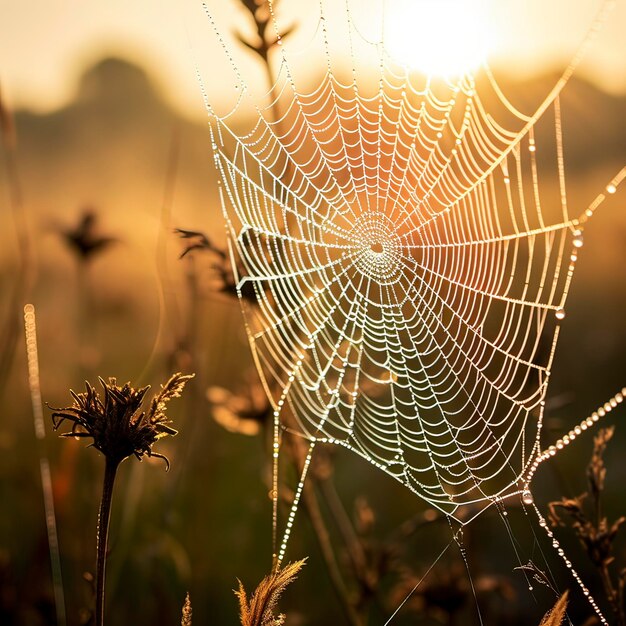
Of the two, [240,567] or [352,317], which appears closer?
[352,317]

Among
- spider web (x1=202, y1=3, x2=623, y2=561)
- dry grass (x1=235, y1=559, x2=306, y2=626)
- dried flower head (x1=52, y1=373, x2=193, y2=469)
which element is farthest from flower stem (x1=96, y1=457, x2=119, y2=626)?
spider web (x1=202, y1=3, x2=623, y2=561)

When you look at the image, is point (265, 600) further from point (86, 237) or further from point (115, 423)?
point (86, 237)

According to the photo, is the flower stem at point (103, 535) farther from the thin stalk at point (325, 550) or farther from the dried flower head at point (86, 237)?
the dried flower head at point (86, 237)

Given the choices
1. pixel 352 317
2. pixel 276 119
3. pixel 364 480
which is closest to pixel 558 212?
pixel 352 317

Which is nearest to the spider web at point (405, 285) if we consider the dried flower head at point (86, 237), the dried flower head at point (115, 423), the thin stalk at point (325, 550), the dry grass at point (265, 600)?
the thin stalk at point (325, 550)

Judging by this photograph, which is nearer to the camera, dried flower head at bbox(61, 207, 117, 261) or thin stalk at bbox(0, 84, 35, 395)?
thin stalk at bbox(0, 84, 35, 395)

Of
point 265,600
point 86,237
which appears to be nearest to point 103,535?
point 265,600

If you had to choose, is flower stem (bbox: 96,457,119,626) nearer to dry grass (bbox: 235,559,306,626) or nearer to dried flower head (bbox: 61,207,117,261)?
dry grass (bbox: 235,559,306,626)

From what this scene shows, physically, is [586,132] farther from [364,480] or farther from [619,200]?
[364,480]

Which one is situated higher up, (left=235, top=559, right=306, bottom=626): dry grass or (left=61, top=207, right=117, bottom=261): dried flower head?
(left=61, top=207, right=117, bottom=261): dried flower head
